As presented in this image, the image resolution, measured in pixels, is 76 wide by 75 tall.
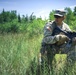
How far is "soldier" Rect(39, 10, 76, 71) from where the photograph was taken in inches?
190

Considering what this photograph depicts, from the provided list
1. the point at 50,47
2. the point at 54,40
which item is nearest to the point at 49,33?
the point at 54,40

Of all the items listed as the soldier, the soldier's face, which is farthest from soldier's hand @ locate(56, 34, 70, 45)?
the soldier's face

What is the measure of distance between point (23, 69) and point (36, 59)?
0.71 m

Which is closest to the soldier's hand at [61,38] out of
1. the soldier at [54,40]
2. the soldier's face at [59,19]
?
the soldier at [54,40]

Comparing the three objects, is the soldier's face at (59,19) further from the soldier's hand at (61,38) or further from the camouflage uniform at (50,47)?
the soldier's hand at (61,38)

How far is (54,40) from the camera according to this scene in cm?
481

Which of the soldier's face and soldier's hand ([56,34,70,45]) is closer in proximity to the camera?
soldier's hand ([56,34,70,45])

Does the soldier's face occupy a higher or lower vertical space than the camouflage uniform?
higher

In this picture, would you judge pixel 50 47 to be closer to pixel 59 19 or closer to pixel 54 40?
pixel 54 40

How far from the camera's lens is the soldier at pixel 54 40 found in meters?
4.83

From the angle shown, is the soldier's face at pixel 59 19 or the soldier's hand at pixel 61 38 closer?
the soldier's hand at pixel 61 38

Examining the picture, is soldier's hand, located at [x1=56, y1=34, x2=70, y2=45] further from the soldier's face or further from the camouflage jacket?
the soldier's face

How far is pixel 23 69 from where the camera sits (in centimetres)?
429

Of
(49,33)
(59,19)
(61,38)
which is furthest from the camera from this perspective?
(59,19)
